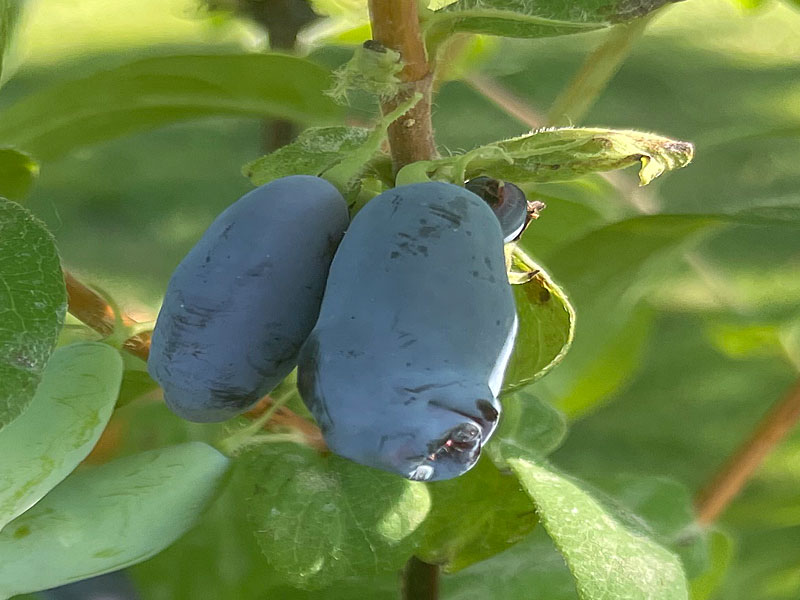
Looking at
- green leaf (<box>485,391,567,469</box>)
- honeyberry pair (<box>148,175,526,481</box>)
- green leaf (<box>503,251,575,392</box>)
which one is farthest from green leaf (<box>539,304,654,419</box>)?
honeyberry pair (<box>148,175,526,481</box>)

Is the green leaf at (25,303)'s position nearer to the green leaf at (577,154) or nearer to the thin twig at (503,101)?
the green leaf at (577,154)

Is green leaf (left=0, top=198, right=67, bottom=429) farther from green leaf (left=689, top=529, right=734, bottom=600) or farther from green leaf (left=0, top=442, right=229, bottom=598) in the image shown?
green leaf (left=689, top=529, right=734, bottom=600)

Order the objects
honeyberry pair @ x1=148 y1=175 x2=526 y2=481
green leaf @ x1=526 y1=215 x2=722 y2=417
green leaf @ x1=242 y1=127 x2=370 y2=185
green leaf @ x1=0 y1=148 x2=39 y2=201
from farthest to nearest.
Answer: green leaf @ x1=526 y1=215 x2=722 y2=417 < green leaf @ x1=0 y1=148 x2=39 y2=201 < green leaf @ x1=242 y1=127 x2=370 y2=185 < honeyberry pair @ x1=148 y1=175 x2=526 y2=481

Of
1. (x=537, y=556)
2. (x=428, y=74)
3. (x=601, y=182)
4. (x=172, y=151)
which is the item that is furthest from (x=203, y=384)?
(x=172, y=151)

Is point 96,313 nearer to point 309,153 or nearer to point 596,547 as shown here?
point 309,153

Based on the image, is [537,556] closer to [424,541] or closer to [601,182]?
[424,541]

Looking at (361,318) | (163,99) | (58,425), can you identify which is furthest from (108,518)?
(163,99)
